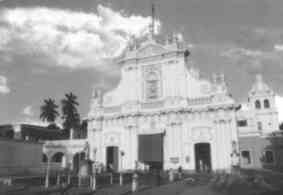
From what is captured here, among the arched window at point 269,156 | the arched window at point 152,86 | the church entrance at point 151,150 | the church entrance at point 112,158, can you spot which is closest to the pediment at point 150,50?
the arched window at point 152,86

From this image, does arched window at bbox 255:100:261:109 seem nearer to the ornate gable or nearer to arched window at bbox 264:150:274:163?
arched window at bbox 264:150:274:163

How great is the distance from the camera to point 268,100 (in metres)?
46.7

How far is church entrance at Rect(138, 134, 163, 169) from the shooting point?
31.7 metres

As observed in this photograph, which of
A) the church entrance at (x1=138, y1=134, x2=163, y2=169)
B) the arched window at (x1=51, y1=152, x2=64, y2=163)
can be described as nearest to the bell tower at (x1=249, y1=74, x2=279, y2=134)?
the church entrance at (x1=138, y1=134, x2=163, y2=169)

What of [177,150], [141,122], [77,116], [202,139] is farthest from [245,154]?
[77,116]

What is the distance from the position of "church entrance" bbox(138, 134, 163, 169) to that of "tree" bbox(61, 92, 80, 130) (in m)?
25.5

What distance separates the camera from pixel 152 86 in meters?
34.5

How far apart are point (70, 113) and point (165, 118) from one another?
93.6 ft

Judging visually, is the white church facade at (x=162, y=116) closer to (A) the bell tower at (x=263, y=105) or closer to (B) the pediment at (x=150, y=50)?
(B) the pediment at (x=150, y=50)

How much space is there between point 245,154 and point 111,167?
16334mm

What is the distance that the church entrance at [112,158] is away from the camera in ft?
111

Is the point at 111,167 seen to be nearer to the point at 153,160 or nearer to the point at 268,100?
the point at 153,160

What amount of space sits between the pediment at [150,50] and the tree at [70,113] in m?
25.1

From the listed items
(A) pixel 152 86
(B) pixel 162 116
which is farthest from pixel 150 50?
(B) pixel 162 116
